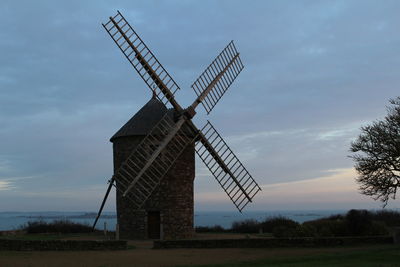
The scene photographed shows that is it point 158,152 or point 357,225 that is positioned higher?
point 158,152

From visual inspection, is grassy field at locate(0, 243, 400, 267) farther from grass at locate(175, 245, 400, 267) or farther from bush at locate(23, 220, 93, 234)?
bush at locate(23, 220, 93, 234)

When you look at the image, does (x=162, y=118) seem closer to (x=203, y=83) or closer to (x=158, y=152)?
(x=158, y=152)

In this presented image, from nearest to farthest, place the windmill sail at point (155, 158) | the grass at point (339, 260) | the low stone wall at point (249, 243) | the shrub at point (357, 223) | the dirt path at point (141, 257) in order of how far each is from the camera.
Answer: the grass at point (339, 260) → the dirt path at point (141, 257) → the low stone wall at point (249, 243) → the windmill sail at point (155, 158) → the shrub at point (357, 223)

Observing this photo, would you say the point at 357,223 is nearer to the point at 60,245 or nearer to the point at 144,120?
the point at 144,120

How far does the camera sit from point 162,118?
23.3m

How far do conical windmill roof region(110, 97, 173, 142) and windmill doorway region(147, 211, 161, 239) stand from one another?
4.44m

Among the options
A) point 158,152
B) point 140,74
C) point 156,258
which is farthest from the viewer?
point 140,74

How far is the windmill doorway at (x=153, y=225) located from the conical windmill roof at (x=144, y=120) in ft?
14.6

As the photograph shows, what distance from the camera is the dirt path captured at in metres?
15.5

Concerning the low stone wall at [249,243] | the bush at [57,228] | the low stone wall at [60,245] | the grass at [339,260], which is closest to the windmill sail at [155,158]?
the low stone wall at [249,243]

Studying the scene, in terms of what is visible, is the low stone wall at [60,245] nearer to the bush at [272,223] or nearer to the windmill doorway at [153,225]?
the windmill doorway at [153,225]

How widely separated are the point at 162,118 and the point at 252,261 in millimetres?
9900

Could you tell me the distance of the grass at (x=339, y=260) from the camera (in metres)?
14.4

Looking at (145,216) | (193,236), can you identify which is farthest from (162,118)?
(193,236)
